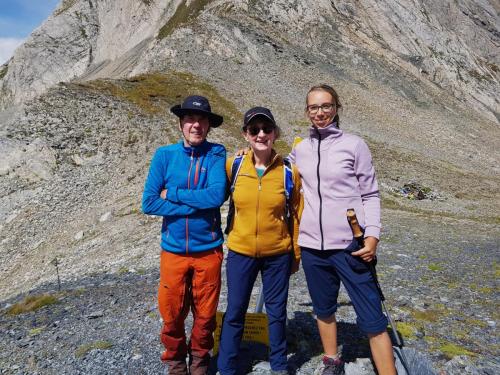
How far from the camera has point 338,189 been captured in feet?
15.2

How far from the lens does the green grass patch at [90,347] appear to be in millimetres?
5918

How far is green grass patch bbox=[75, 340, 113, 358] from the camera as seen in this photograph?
592 cm

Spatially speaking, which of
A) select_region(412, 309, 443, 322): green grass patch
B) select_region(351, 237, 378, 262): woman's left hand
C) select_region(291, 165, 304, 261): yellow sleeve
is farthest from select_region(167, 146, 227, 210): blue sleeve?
select_region(412, 309, 443, 322): green grass patch

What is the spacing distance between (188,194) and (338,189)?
1.82m

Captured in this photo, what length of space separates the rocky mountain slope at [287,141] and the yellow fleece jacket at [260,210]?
201cm

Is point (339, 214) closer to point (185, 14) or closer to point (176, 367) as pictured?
point (176, 367)

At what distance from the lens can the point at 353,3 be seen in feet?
186

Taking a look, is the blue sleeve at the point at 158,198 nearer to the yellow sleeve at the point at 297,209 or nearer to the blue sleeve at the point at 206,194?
the blue sleeve at the point at 206,194

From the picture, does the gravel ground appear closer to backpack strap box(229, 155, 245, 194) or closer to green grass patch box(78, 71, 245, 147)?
backpack strap box(229, 155, 245, 194)

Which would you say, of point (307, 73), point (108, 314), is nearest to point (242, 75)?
point (307, 73)

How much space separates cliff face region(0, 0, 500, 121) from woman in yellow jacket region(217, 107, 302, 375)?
39.9 meters

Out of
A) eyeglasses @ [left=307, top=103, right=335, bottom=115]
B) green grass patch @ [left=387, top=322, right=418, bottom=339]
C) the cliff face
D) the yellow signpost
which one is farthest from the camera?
the cliff face

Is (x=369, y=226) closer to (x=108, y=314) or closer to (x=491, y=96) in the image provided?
(x=108, y=314)

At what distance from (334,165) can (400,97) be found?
4547 cm
